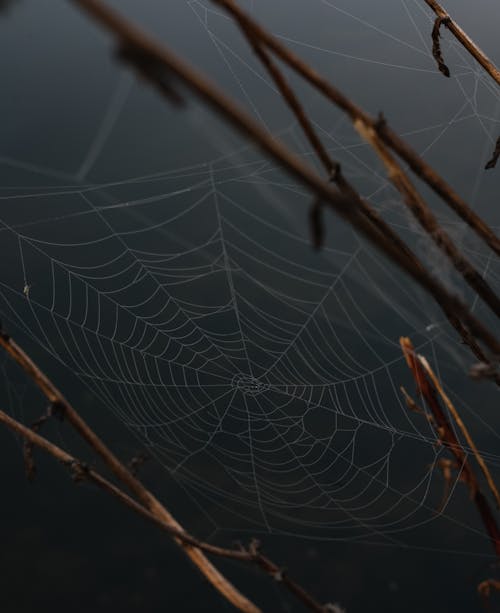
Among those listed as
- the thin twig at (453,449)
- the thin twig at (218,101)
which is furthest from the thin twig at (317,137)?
the thin twig at (453,449)

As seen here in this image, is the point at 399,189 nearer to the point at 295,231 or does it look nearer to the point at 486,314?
the point at 486,314

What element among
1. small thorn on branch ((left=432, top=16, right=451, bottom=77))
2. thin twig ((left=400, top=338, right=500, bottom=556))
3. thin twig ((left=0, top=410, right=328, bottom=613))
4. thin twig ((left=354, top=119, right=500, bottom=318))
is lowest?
thin twig ((left=400, top=338, right=500, bottom=556))

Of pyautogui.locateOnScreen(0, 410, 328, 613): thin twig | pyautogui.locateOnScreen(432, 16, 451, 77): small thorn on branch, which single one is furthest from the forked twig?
pyautogui.locateOnScreen(0, 410, 328, 613): thin twig

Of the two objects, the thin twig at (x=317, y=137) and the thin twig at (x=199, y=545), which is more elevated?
the thin twig at (x=317, y=137)

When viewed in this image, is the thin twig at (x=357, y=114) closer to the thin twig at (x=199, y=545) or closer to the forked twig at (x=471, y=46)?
the forked twig at (x=471, y=46)

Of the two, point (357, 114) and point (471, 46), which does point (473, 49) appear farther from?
point (357, 114)

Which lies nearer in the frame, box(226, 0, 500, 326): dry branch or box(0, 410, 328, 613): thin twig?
box(226, 0, 500, 326): dry branch

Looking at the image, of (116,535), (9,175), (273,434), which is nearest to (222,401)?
(273,434)

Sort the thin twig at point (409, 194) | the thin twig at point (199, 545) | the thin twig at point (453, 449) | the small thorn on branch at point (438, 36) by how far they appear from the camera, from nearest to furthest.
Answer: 1. the thin twig at point (409, 194)
2. the thin twig at point (199, 545)
3. the thin twig at point (453, 449)
4. the small thorn on branch at point (438, 36)

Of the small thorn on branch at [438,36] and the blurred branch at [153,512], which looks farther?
the small thorn on branch at [438,36]

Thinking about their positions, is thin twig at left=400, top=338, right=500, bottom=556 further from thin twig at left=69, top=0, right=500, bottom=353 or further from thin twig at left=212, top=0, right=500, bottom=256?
thin twig at left=69, top=0, right=500, bottom=353

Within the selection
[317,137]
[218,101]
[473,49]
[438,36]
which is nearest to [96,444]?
[317,137]

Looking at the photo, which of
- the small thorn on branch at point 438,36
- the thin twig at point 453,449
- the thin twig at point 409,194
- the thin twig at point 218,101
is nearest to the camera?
the thin twig at point 218,101
